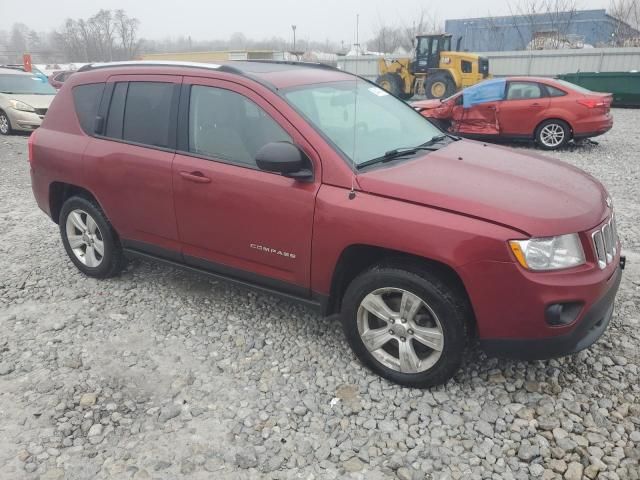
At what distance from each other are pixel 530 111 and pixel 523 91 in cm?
49

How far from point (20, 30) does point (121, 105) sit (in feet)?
285

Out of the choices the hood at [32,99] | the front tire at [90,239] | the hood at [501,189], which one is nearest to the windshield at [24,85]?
the hood at [32,99]

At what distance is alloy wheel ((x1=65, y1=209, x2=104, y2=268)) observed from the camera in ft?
14.5

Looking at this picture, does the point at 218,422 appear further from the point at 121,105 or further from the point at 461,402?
the point at 121,105

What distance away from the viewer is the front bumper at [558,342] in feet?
8.70

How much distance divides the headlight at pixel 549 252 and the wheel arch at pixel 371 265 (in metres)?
0.34

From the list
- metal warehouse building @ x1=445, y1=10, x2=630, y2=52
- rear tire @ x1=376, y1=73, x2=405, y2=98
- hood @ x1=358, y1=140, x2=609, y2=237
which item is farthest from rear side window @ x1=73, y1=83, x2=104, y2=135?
metal warehouse building @ x1=445, y1=10, x2=630, y2=52

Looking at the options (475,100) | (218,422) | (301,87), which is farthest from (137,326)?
(475,100)

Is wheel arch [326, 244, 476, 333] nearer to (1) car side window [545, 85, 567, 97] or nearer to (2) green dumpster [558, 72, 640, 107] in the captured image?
(1) car side window [545, 85, 567, 97]

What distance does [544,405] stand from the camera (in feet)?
9.48

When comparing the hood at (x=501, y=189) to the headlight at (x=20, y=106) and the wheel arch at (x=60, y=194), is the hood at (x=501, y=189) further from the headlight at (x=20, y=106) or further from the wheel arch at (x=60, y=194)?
the headlight at (x=20, y=106)

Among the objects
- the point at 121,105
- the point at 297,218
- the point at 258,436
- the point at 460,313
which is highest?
the point at 121,105

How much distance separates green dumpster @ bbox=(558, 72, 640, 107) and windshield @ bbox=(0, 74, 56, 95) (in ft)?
61.3

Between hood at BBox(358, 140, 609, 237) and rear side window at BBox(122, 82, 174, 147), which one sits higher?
rear side window at BBox(122, 82, 174, 147)
